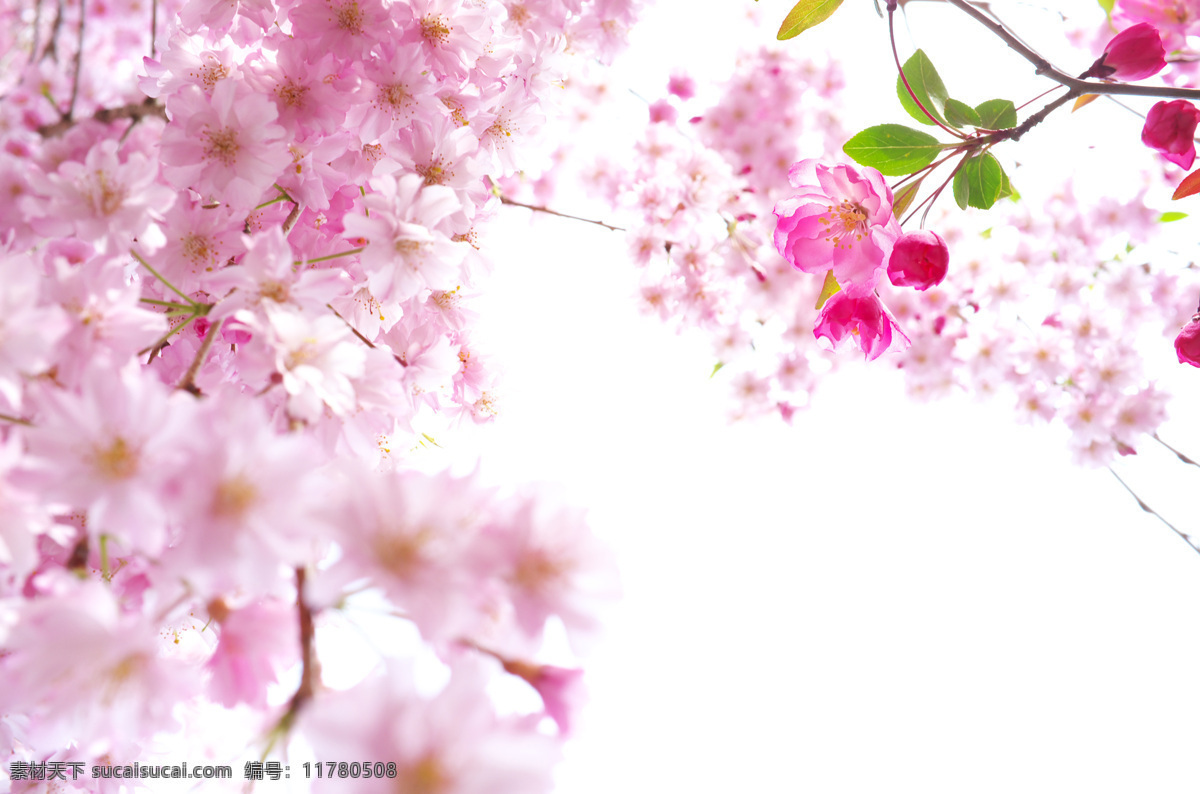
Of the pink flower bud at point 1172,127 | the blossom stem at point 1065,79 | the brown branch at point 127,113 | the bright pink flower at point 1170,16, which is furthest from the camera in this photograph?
the brown branch at point 127,113

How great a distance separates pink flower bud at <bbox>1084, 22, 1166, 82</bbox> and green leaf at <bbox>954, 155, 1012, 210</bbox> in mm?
124

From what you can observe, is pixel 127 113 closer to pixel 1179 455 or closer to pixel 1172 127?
pixel 1172 127

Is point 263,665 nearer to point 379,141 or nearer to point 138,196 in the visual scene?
point 138,196

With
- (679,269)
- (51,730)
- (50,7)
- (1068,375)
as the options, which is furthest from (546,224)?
(50,7)

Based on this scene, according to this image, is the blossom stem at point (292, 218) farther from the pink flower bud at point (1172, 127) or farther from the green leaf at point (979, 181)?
the pink flower bud at point (1172, 127)

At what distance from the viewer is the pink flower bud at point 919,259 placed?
0.68m

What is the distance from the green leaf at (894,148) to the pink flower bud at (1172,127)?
0.23m

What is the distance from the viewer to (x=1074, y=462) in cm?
181

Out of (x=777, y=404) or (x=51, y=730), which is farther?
(x=777, y=404)

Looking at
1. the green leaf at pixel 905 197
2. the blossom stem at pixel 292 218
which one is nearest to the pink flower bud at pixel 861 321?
the green leaf at pixel 905 197

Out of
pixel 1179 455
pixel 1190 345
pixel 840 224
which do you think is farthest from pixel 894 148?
pixel 1179 455

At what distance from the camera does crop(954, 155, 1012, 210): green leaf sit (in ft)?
2.53

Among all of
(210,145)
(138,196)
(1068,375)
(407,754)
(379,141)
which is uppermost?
(1068,375)

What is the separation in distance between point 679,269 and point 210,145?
3.99 feet
